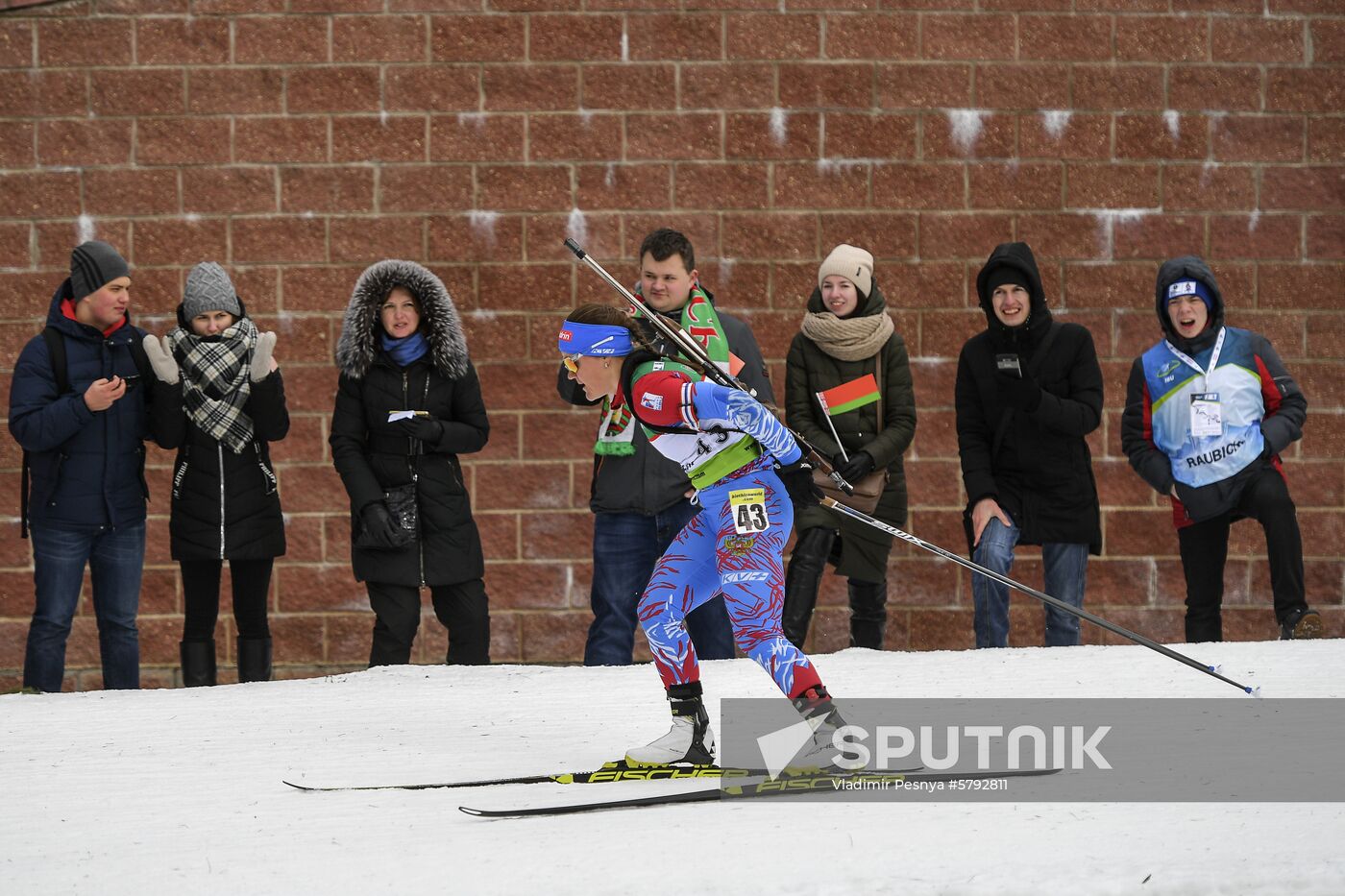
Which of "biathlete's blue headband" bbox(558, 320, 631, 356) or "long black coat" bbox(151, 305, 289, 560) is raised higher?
"biathlete's blue headband" bbox(558, 320, 631, 356)

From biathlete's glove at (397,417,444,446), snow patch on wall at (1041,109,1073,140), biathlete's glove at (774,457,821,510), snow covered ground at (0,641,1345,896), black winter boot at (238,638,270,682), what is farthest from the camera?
snow patch on wall at (1041,109,1073,140)

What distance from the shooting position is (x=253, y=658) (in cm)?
677

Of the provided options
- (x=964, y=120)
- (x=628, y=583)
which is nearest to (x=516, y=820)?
(x=628, y=583)

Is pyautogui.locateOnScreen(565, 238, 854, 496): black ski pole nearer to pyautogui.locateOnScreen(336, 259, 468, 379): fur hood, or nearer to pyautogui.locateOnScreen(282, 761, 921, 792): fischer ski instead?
pyautogui.locateOnScreen(282, 761, 921, 792): fischer ski

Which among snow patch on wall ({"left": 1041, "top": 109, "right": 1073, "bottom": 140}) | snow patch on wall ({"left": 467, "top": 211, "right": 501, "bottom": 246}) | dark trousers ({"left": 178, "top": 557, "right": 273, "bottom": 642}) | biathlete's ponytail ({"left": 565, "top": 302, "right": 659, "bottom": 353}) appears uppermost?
snow patch on wall ({"left": 1041, "top": 109, "right": 1073, "bottom": 140})

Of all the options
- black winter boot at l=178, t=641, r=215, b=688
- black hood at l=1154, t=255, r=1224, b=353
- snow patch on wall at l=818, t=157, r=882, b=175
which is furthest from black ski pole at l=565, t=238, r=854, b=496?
snow patch on wall at l=818, t=157, r=882, b=175

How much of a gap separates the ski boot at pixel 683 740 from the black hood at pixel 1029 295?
8.03 ft

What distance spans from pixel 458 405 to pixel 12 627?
292cm

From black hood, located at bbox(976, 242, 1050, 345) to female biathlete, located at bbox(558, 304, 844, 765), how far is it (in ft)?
6.80

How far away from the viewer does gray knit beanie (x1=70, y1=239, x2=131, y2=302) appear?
21.4 feet

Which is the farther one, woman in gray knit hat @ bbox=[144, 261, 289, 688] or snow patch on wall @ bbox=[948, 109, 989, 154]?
snow patch on wall @ bbox=[948, 109, 989, 154]

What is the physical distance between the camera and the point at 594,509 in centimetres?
663

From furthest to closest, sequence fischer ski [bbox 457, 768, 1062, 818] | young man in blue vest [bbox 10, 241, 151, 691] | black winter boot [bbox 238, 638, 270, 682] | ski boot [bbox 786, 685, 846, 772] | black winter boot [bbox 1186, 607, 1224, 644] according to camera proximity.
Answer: black winter boot [bbox 1186, 607, 1224, 644]
black winter boot [bbox 238, 638, 270, 682]
young man in blue vest [bbox 10, 241, 151, 691]
ski boot [bbox 786, 685, 846, 772]
fischer ski [bbox 457, 768, 1062, 818]

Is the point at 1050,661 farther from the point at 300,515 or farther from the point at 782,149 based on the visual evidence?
the point at 300,515
